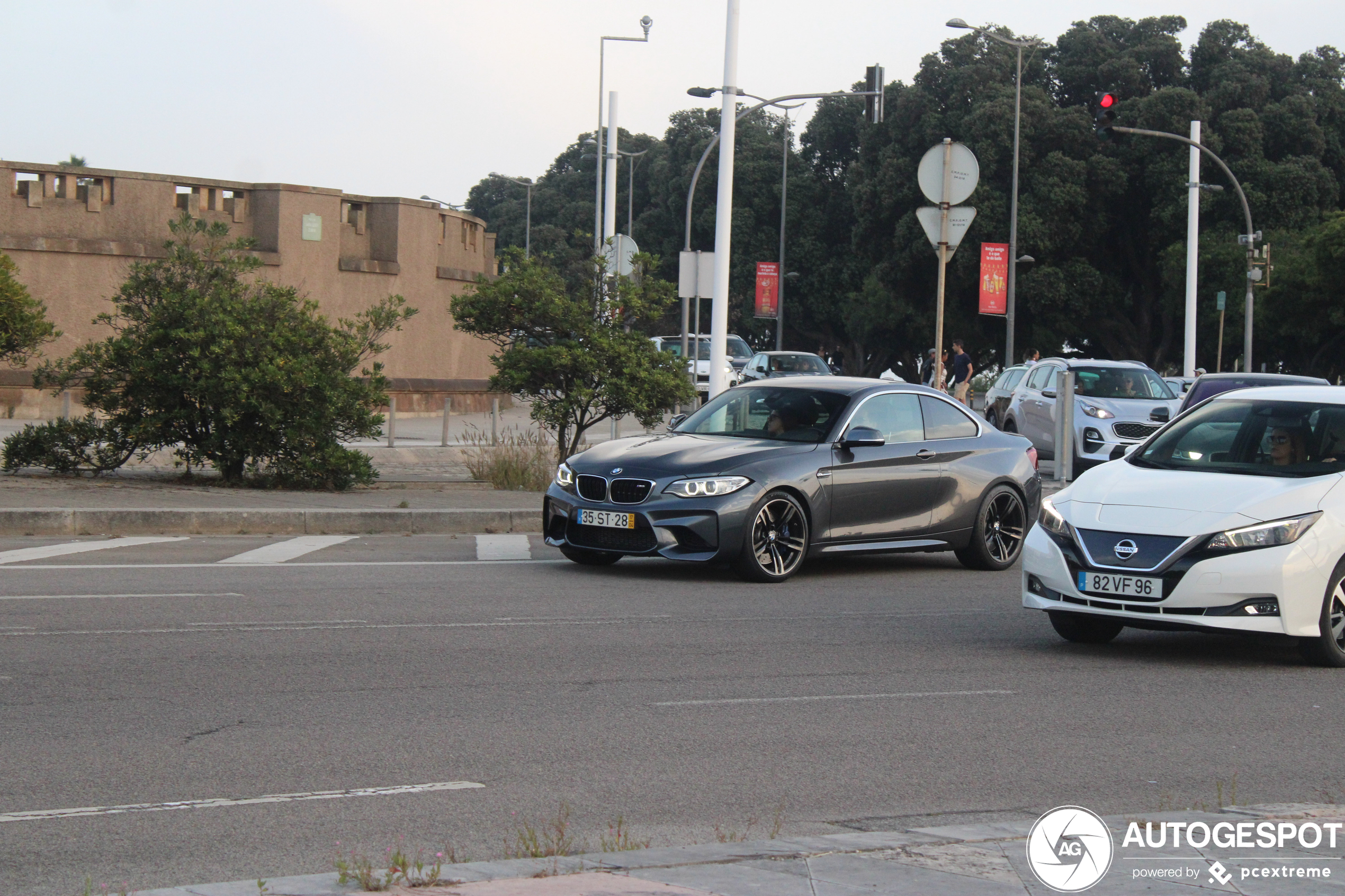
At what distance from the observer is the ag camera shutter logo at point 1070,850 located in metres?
4.54

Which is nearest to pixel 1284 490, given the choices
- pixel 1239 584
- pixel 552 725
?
pixel 1239 584

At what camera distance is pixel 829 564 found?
43.9 feet

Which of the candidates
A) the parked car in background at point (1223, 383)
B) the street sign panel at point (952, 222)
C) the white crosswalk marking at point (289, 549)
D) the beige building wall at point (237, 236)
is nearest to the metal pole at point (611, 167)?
the beige building wall at point (237, 236)

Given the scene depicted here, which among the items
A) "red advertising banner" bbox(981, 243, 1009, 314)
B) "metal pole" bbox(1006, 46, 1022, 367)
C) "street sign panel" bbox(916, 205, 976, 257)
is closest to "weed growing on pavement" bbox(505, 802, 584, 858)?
"street sign panel" bbox(916, 205, 976, 257)

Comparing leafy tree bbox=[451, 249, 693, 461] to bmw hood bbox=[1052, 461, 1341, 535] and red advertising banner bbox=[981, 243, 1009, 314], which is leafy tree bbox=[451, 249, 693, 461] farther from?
red advertising banner bbox=[981, 243, 1009, 314]

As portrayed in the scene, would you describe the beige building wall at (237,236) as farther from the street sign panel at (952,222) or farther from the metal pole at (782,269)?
the metal pole at (782,269)

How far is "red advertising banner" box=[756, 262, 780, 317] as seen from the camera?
66312 millimetres

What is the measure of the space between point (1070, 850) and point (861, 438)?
24.0 ft

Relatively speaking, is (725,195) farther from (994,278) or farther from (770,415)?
(994,278)

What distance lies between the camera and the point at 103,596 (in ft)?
34.1

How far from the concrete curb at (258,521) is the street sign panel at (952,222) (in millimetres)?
5161

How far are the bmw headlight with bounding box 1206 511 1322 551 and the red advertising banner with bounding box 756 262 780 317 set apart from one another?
57.4 meters

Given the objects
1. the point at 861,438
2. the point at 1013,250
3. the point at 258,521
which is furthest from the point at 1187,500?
the point at 1013,250

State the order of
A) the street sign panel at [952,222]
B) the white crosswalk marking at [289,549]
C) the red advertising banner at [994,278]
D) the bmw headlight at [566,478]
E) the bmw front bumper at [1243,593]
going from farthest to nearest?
the red advertising banner at [994,278] < the street sign panel at [952,222] < the white crosswalk marking at [289,549] < the bmw headlight at [566,478] < the bmw front bumper at [1243,593]
